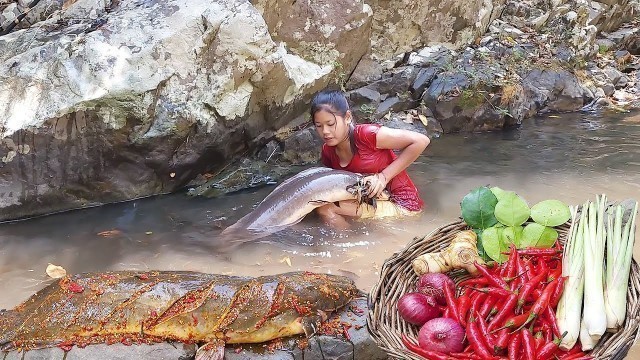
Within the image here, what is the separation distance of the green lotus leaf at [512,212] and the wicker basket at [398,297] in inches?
8.2

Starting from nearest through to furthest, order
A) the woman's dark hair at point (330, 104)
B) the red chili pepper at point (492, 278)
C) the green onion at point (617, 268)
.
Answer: the green onion at point (617, 268), the red chili pepper at point (492, 278), the woman's dark hair at point (330, 104)

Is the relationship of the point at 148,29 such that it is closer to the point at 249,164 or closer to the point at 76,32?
the point at 76,32

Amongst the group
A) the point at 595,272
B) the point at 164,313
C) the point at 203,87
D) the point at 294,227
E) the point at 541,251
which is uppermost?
the point at 595,272

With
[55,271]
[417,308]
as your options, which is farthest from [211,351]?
[55,271]

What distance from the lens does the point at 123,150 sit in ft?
21.2

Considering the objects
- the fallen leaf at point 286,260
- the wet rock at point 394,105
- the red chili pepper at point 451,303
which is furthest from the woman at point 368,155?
the wet rock at point 394,105

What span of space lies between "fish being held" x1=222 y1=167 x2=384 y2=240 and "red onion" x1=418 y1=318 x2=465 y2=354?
121 inches

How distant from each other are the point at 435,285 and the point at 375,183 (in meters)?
2.78

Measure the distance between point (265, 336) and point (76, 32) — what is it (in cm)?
485

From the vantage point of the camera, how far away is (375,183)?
547cm

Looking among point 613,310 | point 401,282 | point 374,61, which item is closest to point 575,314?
point 613,310

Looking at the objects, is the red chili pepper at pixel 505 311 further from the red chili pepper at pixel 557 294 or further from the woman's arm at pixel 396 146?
the woman's arm at pixel 396 146

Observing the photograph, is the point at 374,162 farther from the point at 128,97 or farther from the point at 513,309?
the point at 513,309

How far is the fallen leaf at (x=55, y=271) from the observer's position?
4711 millimetres
